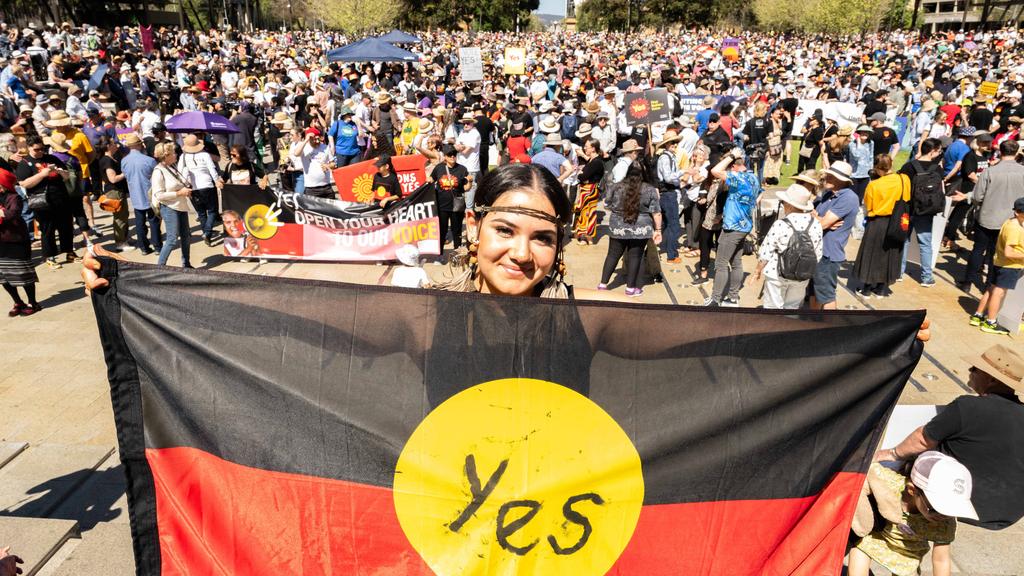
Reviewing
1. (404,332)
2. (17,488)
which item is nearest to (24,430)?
(17,488)

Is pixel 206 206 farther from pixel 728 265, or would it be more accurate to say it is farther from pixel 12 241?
pixel 728 265

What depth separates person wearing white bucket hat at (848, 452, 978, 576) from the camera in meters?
3.09

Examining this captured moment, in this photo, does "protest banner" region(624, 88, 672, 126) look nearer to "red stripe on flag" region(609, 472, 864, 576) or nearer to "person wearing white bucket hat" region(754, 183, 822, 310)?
"person wearing white bucket hat" region(754, 183, 822, 310)

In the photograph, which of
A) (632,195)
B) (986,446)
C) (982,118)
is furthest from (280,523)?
(982,118)

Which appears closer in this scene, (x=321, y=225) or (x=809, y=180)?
(x=809, y=180)

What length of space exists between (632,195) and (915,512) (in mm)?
5215

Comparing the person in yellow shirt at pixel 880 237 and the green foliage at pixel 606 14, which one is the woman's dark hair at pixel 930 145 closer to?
the person in yellow shirt at pixel 880 237

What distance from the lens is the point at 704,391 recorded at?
2428 mm

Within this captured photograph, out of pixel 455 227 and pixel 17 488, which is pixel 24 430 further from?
pixel 455 227

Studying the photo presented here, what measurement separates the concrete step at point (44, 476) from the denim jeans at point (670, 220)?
7787mm

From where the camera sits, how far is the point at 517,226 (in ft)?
7.86

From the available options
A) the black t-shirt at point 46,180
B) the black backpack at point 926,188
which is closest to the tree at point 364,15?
the black t-shirt at point 46,180

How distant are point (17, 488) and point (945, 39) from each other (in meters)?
51.3

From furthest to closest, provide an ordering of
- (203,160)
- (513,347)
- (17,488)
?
(203,160) → (17,488) → (513,347)
